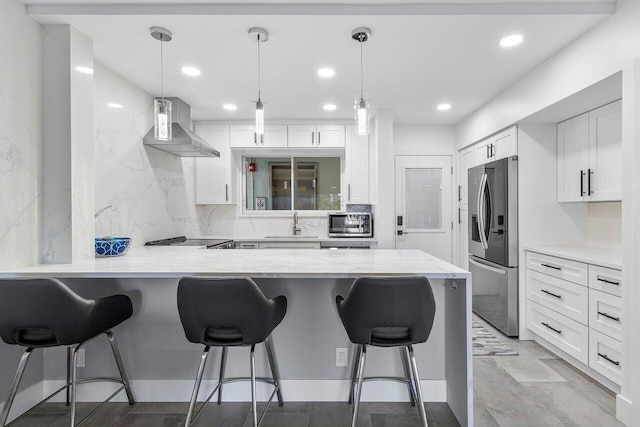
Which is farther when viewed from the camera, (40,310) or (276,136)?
(276,136)

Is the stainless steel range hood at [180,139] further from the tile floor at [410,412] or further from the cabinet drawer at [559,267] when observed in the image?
the cabinet drawer at [559,267]

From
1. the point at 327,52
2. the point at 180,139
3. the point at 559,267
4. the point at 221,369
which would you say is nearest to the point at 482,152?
the point at 559,267

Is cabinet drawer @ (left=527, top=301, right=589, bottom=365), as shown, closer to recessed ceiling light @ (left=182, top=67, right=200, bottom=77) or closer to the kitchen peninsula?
the kitchen peninsula

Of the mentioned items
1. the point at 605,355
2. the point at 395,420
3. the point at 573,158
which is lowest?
the point at 395,420

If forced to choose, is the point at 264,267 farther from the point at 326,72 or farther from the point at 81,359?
the point at 326,72

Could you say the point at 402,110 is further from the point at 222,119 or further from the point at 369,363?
the point at 369,363

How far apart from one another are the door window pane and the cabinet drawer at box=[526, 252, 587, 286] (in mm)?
1913

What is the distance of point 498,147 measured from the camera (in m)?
3.88

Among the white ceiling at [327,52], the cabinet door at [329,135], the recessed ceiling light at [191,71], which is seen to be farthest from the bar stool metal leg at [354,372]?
the cabinet door at [329,135]

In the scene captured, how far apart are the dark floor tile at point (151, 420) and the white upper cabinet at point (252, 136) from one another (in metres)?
3.38

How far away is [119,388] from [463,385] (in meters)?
2.13

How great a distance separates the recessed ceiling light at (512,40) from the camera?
8.37 ft

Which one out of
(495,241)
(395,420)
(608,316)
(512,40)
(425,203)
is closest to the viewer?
(395,420)

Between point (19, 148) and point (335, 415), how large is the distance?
2457 millimetres
